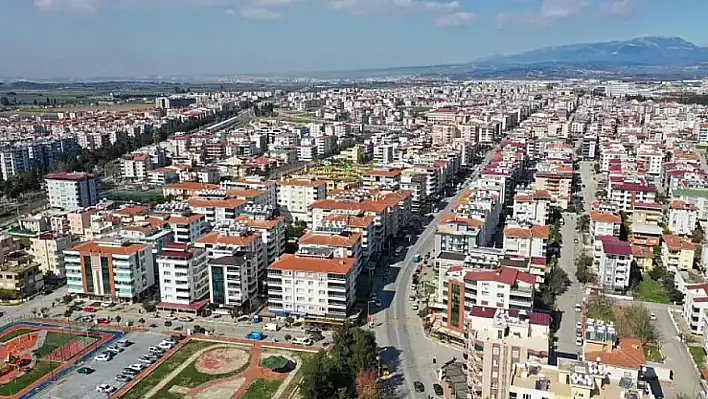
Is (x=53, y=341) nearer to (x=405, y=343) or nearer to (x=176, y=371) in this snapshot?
(x=176, y=371)

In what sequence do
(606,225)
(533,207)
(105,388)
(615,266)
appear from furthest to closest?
1. (533,207)
2. (606,225)
3. (615,266)
4. (105,388)

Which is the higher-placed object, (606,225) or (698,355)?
(606,225)

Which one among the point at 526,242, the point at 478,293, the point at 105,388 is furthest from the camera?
the point at 526,242

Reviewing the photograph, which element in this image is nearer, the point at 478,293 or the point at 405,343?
Result: the point at 478,293

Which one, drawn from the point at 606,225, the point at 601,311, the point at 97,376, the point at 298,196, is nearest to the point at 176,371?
the point at 97,376

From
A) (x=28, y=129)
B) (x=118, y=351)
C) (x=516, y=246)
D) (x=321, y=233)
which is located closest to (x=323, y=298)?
(x=321, y=233)

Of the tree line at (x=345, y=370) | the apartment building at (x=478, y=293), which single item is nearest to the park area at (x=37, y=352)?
the tree line at (x=345, y=370)

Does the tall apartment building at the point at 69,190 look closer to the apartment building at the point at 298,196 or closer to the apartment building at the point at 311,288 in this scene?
the apartment building at the point at 298,196
